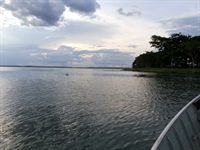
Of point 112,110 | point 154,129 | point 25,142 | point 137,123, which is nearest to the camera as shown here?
point 25,142

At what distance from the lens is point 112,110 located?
55.1ft

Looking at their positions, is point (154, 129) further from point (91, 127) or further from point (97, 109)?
point (97, 109)

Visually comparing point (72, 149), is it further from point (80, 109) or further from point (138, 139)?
point (80, 109)

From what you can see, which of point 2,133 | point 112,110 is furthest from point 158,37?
point 2,133

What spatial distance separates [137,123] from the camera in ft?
42.5

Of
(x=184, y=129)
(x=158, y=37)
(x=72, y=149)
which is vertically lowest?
(x=72, y=149)

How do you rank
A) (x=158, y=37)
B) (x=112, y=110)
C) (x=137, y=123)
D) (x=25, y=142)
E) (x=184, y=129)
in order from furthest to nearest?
(x=158, y=37) < (x=112, y=110) < (x=137, y=123) < (x=25, y=142) < (x=184, y=129)

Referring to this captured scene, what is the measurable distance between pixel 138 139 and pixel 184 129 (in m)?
3.95

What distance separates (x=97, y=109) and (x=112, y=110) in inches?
54.9

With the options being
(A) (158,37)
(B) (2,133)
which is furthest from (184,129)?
(A) (158,37)

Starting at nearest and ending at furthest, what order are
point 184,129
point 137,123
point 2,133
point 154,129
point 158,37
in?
point 184,129 < point 2,133 < point 154,129 < point 137,123 < point 158,37

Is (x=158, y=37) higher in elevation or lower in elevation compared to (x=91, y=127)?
higher

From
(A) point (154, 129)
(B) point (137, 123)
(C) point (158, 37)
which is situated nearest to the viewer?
(A) point (154, 129)

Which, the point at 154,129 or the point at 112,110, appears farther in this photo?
the point at 112,110
